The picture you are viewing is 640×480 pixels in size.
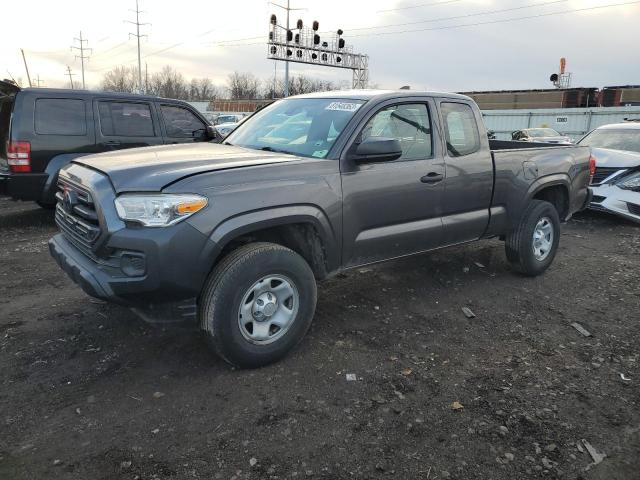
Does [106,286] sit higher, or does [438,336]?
[106,286]

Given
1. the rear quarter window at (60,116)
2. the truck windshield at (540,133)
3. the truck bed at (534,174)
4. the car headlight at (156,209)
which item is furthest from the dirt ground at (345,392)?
the truck windshield at (540,133)

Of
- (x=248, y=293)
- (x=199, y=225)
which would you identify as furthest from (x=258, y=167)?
(x=248, y=293)

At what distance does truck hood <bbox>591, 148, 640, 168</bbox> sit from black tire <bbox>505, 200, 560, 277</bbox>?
3770 mm

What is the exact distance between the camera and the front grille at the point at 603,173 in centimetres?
848

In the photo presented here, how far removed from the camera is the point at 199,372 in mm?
3455

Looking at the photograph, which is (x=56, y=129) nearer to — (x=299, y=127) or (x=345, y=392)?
(x=299, y=127)

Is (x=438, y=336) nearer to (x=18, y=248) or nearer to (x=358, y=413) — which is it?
(x=358, y=413)

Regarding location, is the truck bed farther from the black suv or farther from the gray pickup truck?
the black suv

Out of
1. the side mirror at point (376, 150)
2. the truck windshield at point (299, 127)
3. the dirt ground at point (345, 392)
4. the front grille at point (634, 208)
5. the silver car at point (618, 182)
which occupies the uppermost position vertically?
the truck windshield at point (299, 127)

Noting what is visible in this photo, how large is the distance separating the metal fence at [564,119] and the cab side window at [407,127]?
1007 inches

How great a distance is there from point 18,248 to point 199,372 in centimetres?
428

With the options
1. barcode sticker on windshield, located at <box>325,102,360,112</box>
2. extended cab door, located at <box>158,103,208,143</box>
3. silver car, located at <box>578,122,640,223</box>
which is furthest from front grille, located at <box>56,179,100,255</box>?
silver car, located at <box>578,122,640,223</box>

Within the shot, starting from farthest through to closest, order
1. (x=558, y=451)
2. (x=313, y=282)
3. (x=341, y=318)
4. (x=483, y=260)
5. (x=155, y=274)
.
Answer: (x=483, y=260) < (x=341, y=318) < (x=313, y=282) < (x=155, y=274) < (x=558, y=451)

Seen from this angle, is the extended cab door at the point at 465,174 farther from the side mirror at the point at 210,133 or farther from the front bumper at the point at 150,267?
the side mirror at the point at 210,133
